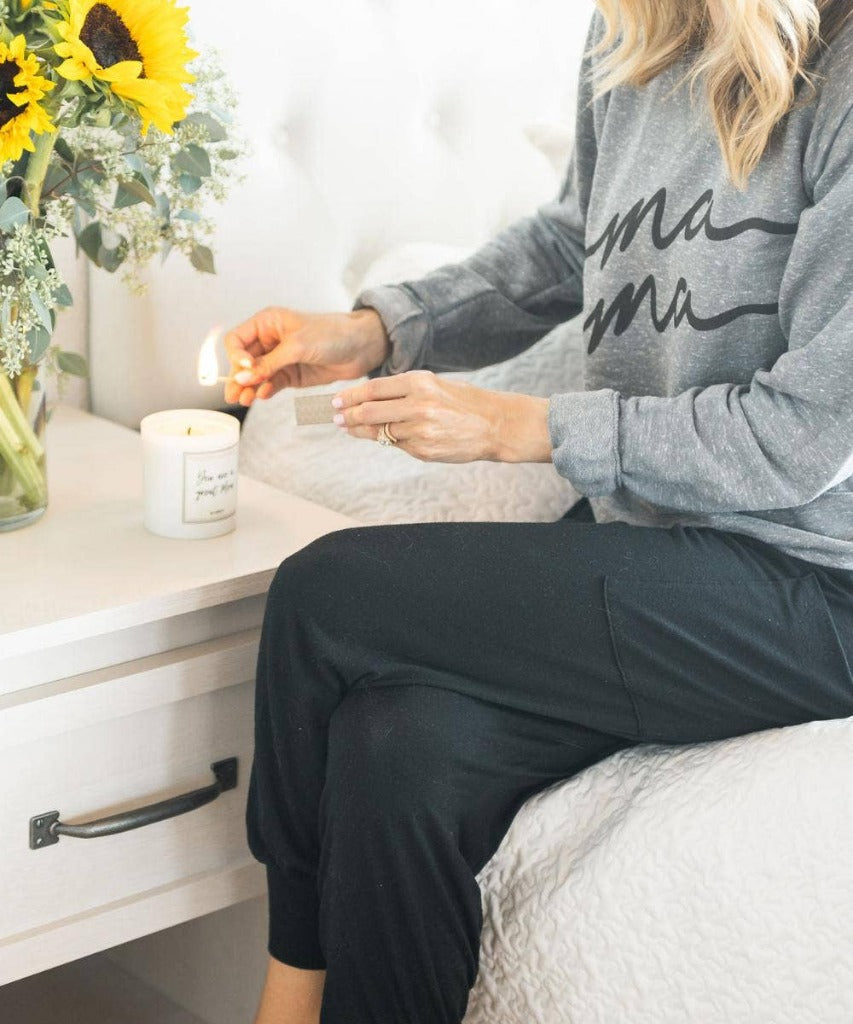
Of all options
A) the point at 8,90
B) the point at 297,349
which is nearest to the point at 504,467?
the point at 297,349

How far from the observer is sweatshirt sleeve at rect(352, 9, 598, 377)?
109 centimetres

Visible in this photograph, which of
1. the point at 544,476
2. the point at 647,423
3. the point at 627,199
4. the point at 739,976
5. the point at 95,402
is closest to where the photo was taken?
the point at 739,976

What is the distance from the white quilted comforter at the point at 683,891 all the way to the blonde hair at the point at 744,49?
0.39 m

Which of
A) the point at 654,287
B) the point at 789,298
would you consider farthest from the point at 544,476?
the point at 789,298

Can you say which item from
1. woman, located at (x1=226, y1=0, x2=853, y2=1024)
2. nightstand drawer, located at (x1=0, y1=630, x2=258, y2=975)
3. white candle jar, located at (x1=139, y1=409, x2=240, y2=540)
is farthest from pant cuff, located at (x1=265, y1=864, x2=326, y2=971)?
white candle jar, located at (x1=139, y1=409, x2=240, y2=540)

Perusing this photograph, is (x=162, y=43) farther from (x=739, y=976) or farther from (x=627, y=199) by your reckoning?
(x=739, y=976)

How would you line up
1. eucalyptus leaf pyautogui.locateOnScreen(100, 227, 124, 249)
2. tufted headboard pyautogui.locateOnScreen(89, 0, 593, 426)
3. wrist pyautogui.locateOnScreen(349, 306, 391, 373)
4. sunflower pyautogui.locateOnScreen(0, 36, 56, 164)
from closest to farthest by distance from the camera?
1. sunflower pyautogui.locateOnScreen(0, 36, 56, 164)
2. eucalyptus leaf pyautogui.locateOnScreen(100, 227, 124, 249)
3. wrist pyautogui.locateOnScreen(349, 306, 391, 373)
4. tufted headboard pyautogui.locateOnScreen(89, 0, 593, 426)

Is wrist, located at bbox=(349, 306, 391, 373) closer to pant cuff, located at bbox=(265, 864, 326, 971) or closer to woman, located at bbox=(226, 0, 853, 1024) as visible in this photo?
woman, located at bbox=(226, 0, 853, 1024)

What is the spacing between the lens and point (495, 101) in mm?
1417

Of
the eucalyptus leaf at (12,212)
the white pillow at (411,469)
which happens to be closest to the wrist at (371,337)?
the white pillow at (411,469)

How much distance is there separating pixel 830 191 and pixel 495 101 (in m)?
0.67

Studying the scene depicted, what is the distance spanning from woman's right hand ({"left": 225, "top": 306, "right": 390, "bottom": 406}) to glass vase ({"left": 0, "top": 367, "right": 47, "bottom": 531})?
0.47ft

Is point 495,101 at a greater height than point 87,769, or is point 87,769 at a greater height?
point 495,101

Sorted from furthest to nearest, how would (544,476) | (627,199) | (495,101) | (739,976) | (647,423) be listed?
(495,101)
(544,476)
(627,199)
(647,423)
(739,976)
